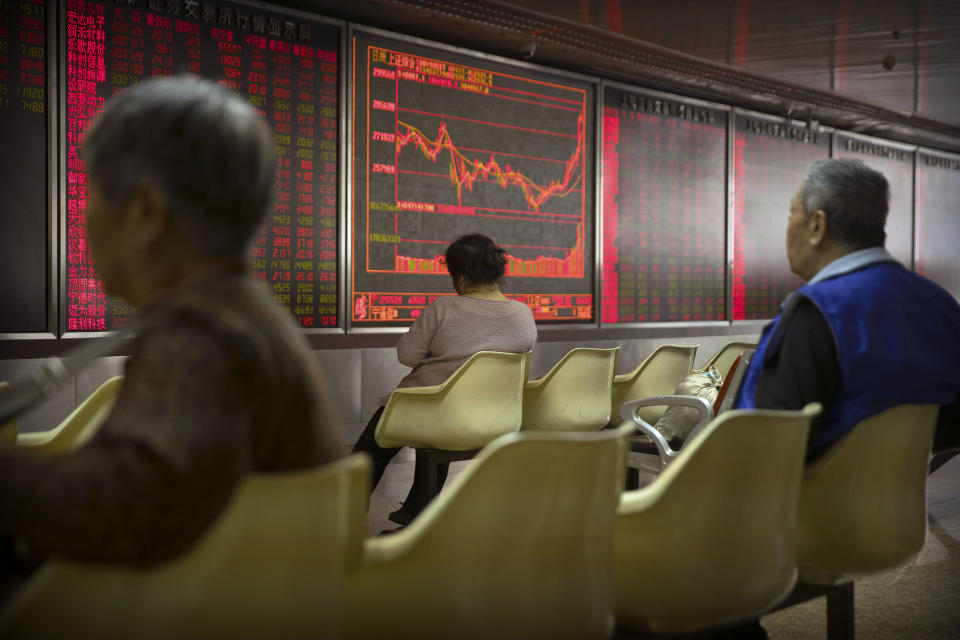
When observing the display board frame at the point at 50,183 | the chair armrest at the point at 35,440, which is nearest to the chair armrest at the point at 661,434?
→ the chair armrest at the point at 35,440

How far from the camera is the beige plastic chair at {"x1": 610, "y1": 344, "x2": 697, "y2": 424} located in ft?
13.4

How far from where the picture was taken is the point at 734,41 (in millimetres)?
5828

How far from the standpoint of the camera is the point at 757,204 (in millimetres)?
7555

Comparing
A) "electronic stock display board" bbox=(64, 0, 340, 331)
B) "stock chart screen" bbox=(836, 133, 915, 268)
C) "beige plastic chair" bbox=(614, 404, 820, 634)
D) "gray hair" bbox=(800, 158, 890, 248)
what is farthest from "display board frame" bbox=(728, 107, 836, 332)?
"beige plastic chair" bbox=(614, 404, 820, 634)

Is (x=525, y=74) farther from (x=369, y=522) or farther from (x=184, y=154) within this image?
(x=184, y=154)

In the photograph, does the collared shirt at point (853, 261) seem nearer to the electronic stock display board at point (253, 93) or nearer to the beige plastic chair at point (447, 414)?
the beige plastic chair at point (447, 414)

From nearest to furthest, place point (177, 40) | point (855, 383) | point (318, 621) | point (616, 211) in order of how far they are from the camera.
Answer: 1. point (318, 621)
2. point (855, 383)
3. point (177, 40)
4. point (616, 211)

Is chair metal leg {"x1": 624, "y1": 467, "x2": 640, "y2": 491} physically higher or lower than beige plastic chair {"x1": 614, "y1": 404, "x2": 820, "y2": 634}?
lower

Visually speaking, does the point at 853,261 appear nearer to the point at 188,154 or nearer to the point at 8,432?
the point at 188,154

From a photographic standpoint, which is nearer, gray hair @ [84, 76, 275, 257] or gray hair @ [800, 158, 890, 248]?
gray hair @ [84, 76, 275, 257]

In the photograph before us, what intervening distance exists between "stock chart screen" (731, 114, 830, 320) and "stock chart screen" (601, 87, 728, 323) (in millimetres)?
203

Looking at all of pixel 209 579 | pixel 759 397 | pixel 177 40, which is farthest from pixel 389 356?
pixel 209 579

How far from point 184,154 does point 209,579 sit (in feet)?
1.51

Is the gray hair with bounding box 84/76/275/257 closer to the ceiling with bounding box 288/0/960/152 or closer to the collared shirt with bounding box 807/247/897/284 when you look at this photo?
the collared shirt with bounding box 807/247/897/284
